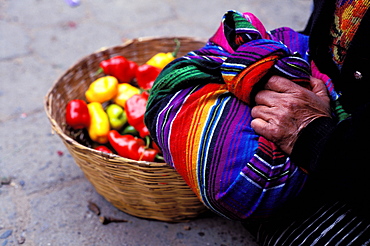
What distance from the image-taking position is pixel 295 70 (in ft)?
3.40

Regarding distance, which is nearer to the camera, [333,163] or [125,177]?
[333,163]

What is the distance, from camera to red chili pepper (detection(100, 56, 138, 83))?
1784 mm

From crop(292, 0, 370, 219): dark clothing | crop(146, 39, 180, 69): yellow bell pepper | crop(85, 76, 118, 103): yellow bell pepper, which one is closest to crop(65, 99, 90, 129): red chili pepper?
crop(85, 76, 118, 103): yellow bell pepper

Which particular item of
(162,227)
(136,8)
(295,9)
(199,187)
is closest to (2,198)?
(162,227)

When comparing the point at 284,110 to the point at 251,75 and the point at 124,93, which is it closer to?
the point at 251,75

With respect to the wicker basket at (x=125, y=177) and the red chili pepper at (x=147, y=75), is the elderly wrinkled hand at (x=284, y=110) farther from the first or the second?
the red chili pepper at (x=147, y=75)

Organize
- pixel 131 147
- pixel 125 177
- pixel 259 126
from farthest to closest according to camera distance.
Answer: pixel 131 147
pixel 125 177
pixel 259 126

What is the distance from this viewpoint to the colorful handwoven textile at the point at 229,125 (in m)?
1.00

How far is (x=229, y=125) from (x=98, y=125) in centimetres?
81

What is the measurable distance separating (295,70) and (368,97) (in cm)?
20

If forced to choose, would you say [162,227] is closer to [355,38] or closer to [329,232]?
[329,232]

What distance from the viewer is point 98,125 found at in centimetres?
166

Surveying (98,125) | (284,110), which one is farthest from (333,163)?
(98,125)

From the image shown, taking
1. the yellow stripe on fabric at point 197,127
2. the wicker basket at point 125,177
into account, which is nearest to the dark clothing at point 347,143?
the yellow stripe on fabric at point 197,127
